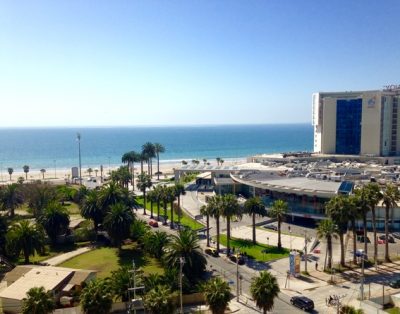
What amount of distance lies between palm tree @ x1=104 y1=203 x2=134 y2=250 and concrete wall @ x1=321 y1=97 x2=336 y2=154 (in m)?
112

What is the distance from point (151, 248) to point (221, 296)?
71.6 ft

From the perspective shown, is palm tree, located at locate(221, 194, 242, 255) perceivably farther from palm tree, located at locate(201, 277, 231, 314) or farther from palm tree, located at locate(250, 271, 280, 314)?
palm tree, located at locate(250, 271, 280, 314)

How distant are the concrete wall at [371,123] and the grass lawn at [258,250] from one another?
315 feet

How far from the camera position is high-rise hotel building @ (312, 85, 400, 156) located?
146 m

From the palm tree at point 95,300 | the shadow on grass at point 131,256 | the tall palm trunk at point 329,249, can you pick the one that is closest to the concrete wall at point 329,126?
the tall palm trunk at point 329,249

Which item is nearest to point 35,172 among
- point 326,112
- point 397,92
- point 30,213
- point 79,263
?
point 30,213

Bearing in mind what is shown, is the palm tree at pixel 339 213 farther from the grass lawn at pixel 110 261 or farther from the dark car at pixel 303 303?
the grass lawn at pixel 110 261

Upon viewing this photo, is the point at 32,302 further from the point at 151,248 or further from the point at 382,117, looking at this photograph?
the point at 382,117

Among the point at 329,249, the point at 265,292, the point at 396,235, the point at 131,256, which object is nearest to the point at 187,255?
the point at 265,292

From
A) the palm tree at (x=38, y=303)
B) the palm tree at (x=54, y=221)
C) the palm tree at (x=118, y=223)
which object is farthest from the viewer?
the palm tree at (x=54, y=221)

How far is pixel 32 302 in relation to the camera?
116 ft

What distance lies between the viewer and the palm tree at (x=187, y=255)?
49.8m

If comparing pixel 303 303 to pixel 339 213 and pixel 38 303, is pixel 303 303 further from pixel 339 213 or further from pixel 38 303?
pixel 38 303

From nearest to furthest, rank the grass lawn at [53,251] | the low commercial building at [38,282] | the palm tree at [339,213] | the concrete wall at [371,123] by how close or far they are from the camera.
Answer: the low commercial building at [38,282]
the palm tree at [339,213]
the grass lawn at [53,251]
the concrete wall at [371,123]
